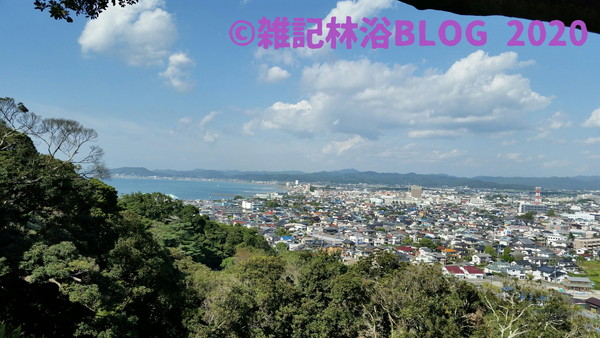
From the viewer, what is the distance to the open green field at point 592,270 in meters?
22.6

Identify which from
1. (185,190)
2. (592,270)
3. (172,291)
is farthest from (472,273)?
(185,190)

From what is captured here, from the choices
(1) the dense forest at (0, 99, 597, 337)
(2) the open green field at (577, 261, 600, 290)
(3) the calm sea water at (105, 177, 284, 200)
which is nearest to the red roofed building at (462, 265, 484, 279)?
(2) the open green field at (577, 261, 600, 290)

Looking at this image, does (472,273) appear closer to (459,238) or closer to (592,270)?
(592,270)

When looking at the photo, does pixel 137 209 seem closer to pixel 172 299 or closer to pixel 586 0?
pixel 172 299

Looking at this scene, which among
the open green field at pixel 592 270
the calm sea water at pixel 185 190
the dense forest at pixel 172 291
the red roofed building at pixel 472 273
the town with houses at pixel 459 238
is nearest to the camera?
the dense forest at pixel 172 291

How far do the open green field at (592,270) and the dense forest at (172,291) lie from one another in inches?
722

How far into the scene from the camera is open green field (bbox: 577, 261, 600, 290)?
22.6 meters

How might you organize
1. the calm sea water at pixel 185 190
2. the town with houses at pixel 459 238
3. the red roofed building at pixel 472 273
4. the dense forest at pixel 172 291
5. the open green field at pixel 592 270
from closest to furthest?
1. the dense forest at pixel 172 291
2. the red roofed building at pixel 472 273
3. the open green field at pixel 592 270
4. the town with houses at pixel 459 238
5. the calm sea water at pixel 185 190

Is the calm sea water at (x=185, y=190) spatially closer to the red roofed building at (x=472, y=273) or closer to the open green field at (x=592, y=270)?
the red roofed building at (x=472, y=273)

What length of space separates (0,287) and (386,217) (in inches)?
2070

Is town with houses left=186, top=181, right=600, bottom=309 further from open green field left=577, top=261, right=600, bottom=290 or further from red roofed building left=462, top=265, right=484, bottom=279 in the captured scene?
open green field left=577, top=261, right=600, bottom=290

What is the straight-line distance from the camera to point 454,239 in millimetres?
36781

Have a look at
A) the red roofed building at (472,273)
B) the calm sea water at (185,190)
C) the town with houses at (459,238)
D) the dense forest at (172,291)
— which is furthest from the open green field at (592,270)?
the calm sea water at (185,190)

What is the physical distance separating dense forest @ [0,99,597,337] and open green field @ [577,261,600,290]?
18.3 m
